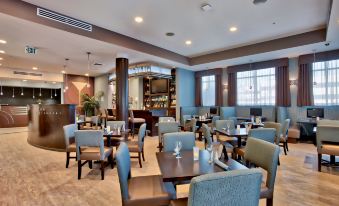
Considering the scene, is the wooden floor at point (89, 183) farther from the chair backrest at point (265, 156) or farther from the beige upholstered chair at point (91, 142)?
the chair backrest at point (265, 156)

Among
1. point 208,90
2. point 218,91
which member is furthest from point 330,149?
point 208,90

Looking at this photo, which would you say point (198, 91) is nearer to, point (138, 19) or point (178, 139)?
point (138, 19)

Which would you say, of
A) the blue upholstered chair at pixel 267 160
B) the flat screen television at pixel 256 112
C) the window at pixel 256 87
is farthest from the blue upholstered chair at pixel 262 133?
the window at pixel 256 87

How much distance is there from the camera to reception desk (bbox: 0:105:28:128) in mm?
9820

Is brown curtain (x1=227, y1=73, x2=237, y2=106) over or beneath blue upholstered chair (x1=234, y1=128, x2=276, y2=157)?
over

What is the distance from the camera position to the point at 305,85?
6.84 meters

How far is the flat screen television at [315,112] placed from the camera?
636cm

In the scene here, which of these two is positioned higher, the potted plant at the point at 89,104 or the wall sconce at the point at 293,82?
the wall sconce at the point at 293,82

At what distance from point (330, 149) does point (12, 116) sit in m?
12.9

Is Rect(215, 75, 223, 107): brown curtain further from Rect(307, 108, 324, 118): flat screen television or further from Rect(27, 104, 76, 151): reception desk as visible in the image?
Rect(27, 104, 76, 151): reception desk

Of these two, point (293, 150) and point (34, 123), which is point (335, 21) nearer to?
point (293, 150)

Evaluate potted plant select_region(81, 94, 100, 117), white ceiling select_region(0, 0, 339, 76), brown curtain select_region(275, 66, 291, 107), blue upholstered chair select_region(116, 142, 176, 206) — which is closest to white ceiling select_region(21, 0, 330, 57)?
white ceiling select_region(0, 0, 339, 76)

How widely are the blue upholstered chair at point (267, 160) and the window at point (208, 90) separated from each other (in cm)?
723

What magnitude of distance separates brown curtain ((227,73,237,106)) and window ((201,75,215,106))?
92 cm
